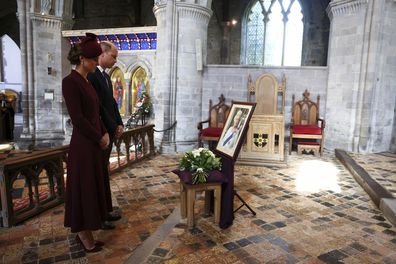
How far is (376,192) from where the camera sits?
4207mm

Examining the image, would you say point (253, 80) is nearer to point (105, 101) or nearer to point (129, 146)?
point (129, 146)

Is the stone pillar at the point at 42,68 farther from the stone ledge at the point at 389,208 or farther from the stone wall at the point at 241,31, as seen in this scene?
the stone ledge at the point at 389,208

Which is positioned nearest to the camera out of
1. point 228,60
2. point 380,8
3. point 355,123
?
point 380,8

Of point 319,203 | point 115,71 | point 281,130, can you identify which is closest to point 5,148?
point 115,71

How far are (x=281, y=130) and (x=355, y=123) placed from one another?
2.31 meters

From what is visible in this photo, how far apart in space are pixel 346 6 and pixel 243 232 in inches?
252

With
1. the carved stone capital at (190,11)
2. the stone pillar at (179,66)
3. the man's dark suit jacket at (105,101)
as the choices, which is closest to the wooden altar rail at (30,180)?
the man's dark suit jacket at (105,101)

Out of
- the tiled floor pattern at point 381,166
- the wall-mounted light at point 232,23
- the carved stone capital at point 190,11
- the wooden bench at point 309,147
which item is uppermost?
the wall-mounted light at point 232,23

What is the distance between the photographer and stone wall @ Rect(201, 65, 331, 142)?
7908 millimetres

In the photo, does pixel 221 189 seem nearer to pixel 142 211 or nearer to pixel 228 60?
pixel 142 211

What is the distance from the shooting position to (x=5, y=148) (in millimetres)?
9312

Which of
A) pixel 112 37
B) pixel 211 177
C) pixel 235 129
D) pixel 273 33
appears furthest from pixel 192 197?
pixel 273 33

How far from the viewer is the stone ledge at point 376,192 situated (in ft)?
11.9

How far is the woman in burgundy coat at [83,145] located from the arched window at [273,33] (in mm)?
11076
